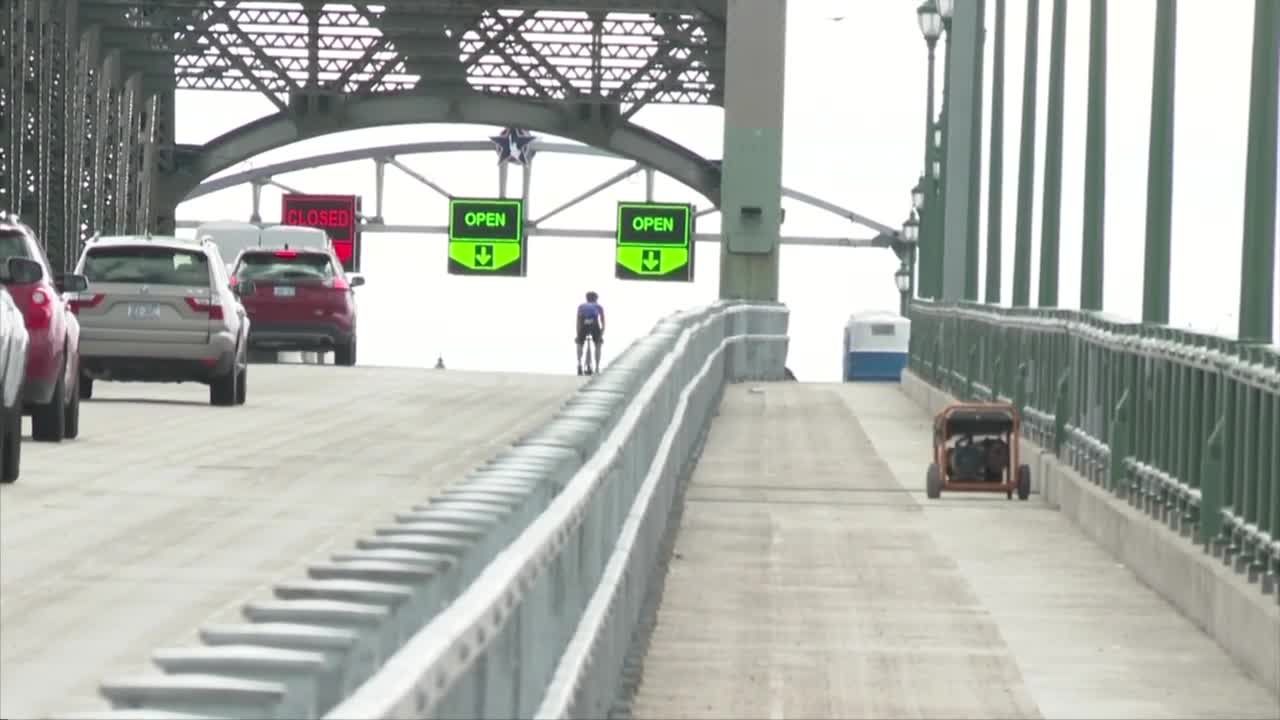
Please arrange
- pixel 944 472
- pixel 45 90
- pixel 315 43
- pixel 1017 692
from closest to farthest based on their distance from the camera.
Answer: pixel 1017 692, pixel 944 472, pixel 45 90, pixel 315 43

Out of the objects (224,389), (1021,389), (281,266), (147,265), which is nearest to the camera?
(1021,389)

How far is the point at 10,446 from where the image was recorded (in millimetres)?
19109

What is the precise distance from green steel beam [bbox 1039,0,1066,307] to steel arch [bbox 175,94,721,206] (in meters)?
46.0

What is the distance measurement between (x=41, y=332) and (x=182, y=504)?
3648 millimetres

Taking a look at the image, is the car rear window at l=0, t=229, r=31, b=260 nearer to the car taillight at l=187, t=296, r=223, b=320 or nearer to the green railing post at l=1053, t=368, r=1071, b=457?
the car taillight at l=187, t=296, r=223, b=320

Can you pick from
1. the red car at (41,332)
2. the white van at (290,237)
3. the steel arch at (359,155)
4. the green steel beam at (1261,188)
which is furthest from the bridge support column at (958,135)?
the steel arch at (359,155)

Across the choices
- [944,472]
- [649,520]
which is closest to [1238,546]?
[649,520]

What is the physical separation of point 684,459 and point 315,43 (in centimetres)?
4809

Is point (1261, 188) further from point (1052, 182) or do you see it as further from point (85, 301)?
point (85, 301)

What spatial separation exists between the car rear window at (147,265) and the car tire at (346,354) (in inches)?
563

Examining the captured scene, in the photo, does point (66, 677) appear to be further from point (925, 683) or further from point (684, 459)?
point (684, 459)

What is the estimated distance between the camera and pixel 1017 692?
1166 centimetres

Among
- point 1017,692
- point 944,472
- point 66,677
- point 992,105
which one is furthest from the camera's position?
point 992,105

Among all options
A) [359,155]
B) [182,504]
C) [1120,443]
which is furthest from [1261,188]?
[359,155]
